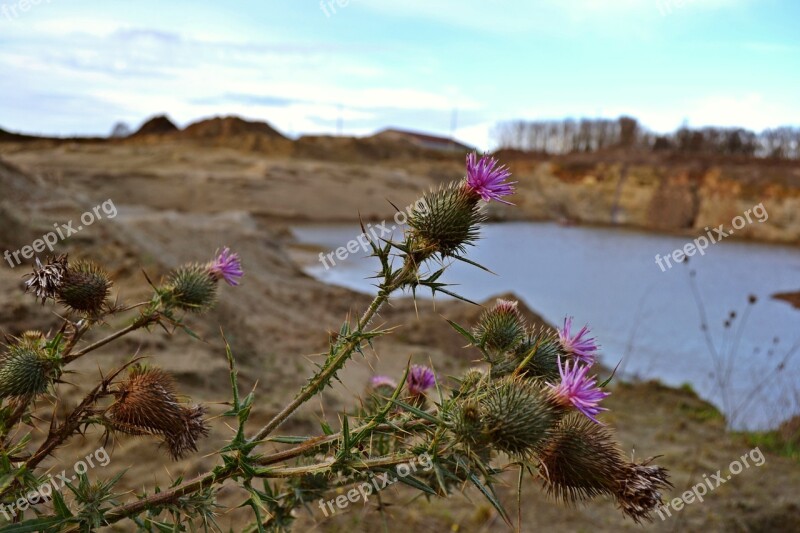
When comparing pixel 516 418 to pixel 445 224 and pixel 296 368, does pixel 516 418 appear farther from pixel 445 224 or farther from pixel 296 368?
pixel 296 368

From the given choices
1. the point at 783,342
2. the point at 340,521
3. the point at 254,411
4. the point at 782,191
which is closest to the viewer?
the point at 340,521

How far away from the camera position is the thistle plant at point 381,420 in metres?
1.27

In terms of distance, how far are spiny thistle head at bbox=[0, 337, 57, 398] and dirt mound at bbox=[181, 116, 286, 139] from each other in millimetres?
62022

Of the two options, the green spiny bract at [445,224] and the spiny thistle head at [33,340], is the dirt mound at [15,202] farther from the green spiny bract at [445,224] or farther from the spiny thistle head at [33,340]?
the green spiny bract at [445,224]

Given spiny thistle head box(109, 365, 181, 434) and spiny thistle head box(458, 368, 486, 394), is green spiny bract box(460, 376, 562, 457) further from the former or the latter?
spiny thistle head box(109, 365, 181, 434)

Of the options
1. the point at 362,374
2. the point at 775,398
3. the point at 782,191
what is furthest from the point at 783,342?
the point at 782,191

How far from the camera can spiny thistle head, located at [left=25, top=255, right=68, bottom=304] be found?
1.64 metres

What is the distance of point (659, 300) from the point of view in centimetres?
1683

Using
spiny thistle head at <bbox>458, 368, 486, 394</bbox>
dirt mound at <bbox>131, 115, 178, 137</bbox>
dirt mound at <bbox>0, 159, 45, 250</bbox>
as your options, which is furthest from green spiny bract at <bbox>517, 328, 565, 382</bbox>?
dirt mound at <bbox>131, 115, 178, 137</bbox>

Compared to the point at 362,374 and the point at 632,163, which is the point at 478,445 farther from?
the point at 632,163

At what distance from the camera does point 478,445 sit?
129 centimetres

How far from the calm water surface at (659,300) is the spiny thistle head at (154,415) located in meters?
1.56

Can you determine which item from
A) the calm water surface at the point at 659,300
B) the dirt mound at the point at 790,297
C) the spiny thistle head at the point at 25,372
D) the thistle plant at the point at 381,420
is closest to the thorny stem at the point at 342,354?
the thistle plant at the point at 381,420

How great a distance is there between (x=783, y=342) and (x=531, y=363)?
539 inches
